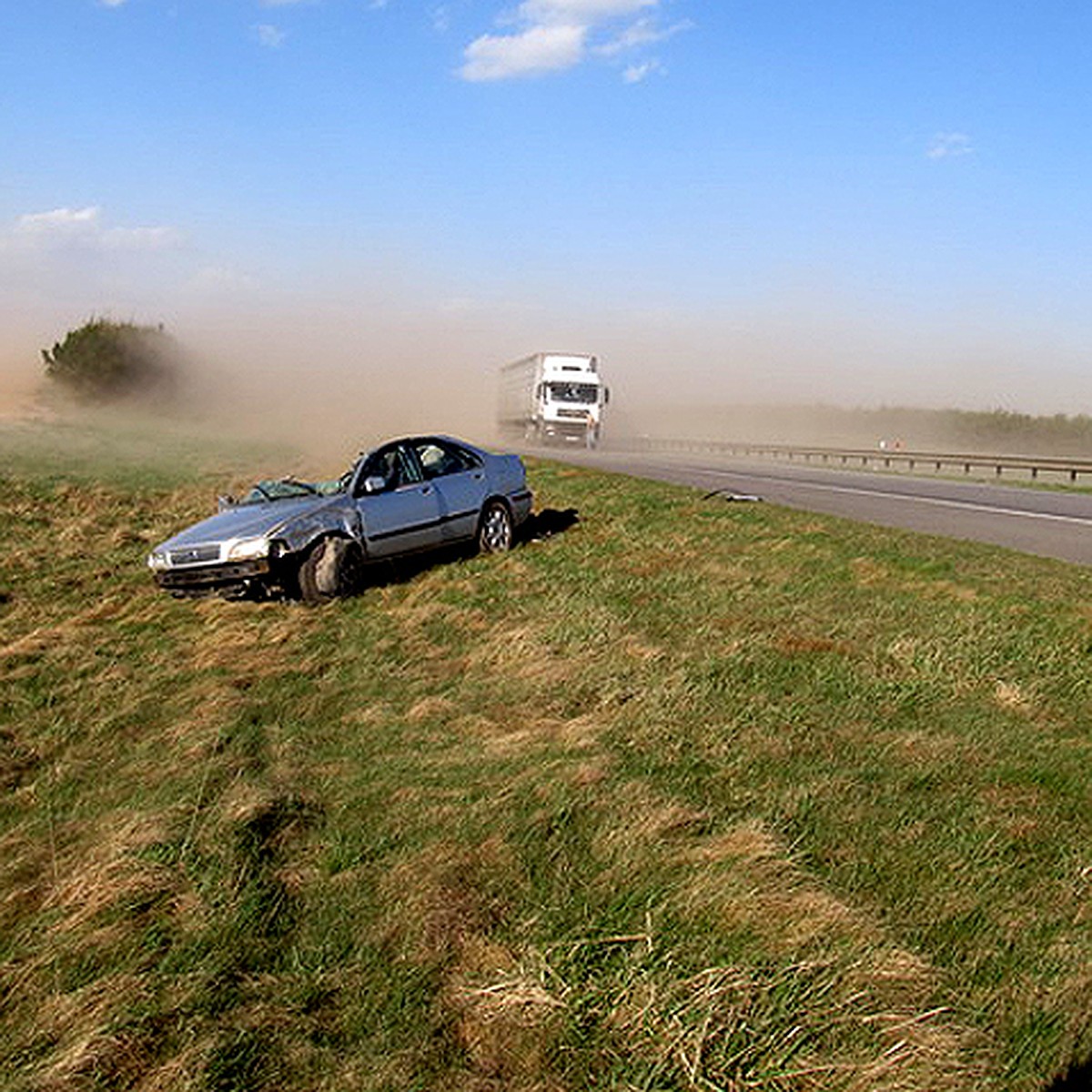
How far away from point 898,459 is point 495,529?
86.9 ft

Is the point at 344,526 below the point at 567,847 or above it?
above

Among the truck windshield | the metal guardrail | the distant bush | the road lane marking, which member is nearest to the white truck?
the truck windshield

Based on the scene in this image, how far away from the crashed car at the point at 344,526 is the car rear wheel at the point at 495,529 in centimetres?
1

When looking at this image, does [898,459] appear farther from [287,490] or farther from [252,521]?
[252,521]

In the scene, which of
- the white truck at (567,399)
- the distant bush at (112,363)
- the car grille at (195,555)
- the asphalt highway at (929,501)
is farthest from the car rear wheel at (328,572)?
the distant bush at (112,363)

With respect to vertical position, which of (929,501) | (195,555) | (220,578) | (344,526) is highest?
(344,526)

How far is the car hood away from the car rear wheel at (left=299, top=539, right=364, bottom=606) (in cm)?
38

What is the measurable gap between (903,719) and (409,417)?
1991 inches

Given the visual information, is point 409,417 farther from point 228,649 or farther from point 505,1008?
point 505,1008

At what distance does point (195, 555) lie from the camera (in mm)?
8992

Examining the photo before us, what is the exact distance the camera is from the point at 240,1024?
2.88 m

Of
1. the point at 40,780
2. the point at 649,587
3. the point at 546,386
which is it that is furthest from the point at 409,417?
the point at 40,780

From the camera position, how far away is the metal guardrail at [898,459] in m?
28.2

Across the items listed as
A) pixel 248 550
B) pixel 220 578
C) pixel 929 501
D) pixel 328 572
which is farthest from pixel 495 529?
pixel 929 501
